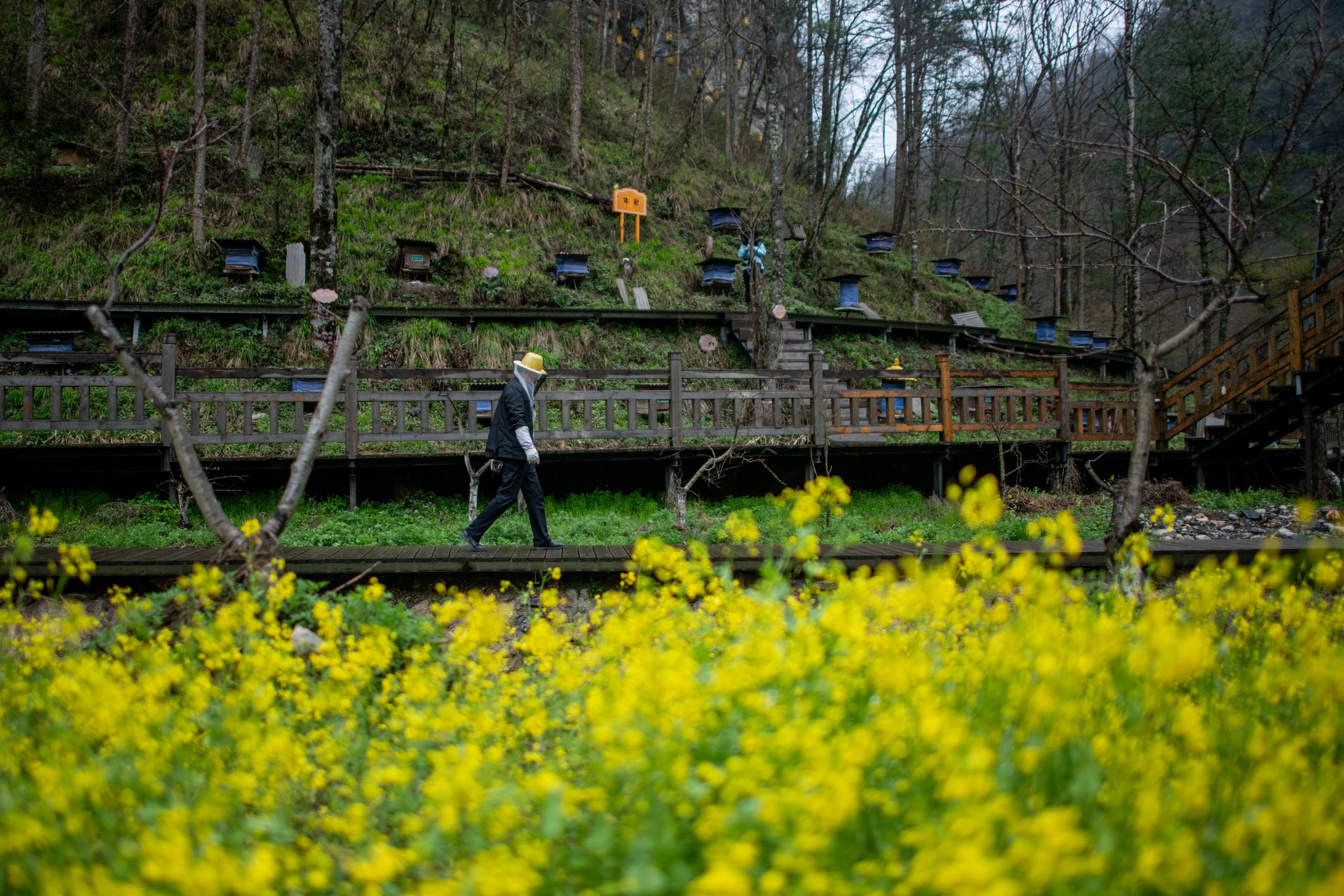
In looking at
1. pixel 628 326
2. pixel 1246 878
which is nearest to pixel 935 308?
pixel 628 326

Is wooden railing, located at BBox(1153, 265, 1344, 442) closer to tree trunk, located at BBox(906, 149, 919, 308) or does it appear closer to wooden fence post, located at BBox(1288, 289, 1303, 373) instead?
wooden fence post, located at BBox(1288, 289, 1303, 373)

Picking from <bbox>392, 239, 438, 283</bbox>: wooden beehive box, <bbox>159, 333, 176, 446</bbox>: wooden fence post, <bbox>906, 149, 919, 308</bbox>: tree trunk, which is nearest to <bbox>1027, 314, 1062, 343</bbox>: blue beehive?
<bbox>906, 149, 919, 308</bbox>: tree trunk

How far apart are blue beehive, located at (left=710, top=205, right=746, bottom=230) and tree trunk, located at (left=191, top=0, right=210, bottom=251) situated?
11.8 m

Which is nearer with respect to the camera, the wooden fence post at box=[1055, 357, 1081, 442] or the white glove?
the white glove

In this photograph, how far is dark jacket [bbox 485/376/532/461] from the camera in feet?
21.8

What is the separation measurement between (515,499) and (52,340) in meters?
11.5

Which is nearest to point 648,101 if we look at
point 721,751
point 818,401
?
point 818,401

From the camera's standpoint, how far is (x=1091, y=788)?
213 centimetres

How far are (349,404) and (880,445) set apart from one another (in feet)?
21.4

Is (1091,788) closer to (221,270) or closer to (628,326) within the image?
(628,326)

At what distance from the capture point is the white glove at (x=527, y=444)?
21.6 ft

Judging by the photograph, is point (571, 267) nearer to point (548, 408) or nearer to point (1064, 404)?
point (548, 408)

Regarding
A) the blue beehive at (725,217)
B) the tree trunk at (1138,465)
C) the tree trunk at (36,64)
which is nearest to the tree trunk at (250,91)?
the tree trunk at (36,64)

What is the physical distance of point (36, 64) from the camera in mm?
18359
